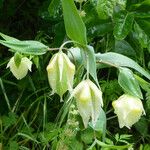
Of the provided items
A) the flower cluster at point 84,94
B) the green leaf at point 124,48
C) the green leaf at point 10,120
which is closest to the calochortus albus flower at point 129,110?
the flower cluster at point 84,94

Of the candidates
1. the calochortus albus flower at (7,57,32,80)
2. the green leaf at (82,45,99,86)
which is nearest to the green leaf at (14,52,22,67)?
the calochortus albus flower at (7,57,32,80)

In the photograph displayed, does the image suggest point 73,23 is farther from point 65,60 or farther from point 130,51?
point 130,51

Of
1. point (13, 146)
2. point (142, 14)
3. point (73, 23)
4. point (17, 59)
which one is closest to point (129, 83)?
point (73, 23)

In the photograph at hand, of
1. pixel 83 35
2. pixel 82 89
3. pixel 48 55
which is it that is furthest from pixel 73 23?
pixel 48 55

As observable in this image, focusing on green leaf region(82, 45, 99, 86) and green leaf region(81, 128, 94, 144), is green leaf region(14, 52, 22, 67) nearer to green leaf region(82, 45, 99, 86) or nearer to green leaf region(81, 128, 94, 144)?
green leaf region(82, 45, 99, 86)

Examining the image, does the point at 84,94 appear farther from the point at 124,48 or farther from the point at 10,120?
the point at 10,120
